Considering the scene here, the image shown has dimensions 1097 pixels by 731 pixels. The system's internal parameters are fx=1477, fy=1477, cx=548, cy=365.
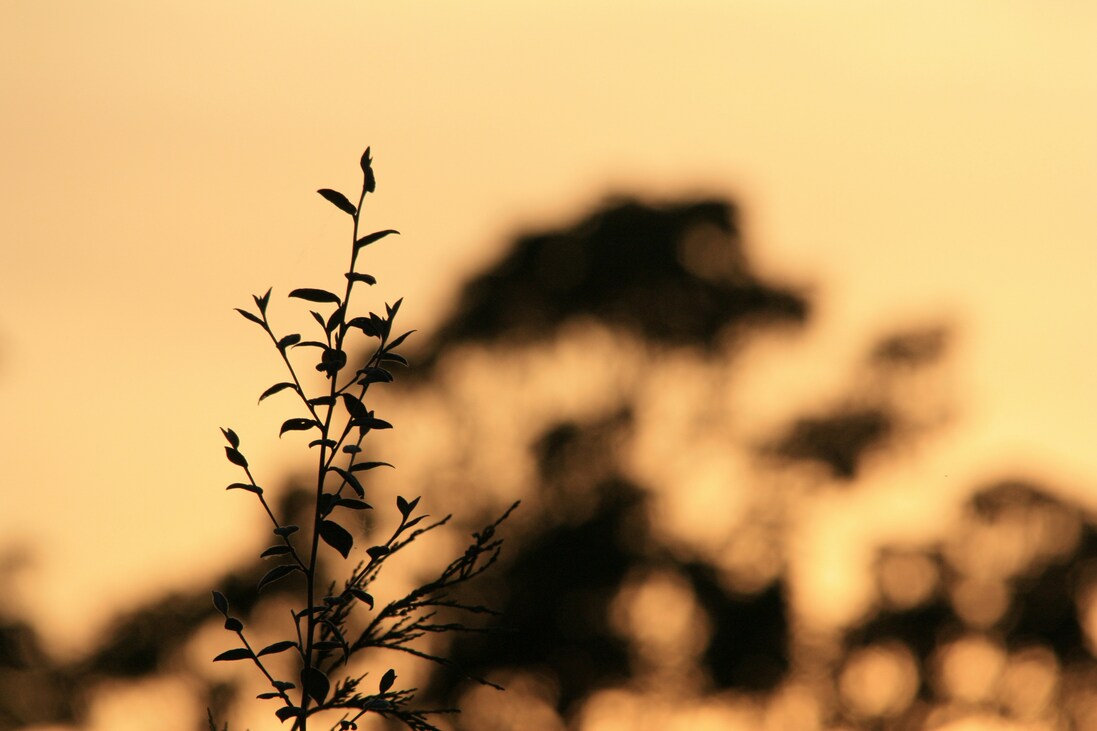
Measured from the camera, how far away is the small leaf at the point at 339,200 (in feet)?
11.0

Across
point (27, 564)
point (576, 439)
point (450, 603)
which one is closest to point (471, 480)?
point (576, 439)

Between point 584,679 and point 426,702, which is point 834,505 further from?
point 426,702

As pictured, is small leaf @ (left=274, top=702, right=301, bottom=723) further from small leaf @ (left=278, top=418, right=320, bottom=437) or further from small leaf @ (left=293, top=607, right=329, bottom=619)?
small leaf @ (left=278, top=418, right=320, bottom=437)

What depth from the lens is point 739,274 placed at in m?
21.2

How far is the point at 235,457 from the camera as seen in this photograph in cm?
328

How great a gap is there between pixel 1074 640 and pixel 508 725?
9251 millimetres

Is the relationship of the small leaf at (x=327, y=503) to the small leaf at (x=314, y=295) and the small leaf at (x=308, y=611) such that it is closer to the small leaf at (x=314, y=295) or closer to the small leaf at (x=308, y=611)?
the small leaf at (x=308, y=611)

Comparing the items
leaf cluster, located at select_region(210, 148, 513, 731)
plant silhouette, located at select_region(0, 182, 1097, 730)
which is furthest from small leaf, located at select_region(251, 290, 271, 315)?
plant silhouette, located at select_region(0, 182, 1097, 730)

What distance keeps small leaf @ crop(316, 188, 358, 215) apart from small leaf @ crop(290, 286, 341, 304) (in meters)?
0.20

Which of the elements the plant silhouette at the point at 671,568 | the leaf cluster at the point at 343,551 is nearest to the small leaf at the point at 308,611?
the leaf cluster at the point at 343,551

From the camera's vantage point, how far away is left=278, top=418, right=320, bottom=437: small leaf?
3.29 m

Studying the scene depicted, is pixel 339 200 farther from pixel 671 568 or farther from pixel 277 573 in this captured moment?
pixel 671 568

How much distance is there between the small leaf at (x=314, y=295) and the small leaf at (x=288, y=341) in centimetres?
9

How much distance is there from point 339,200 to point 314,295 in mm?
233
